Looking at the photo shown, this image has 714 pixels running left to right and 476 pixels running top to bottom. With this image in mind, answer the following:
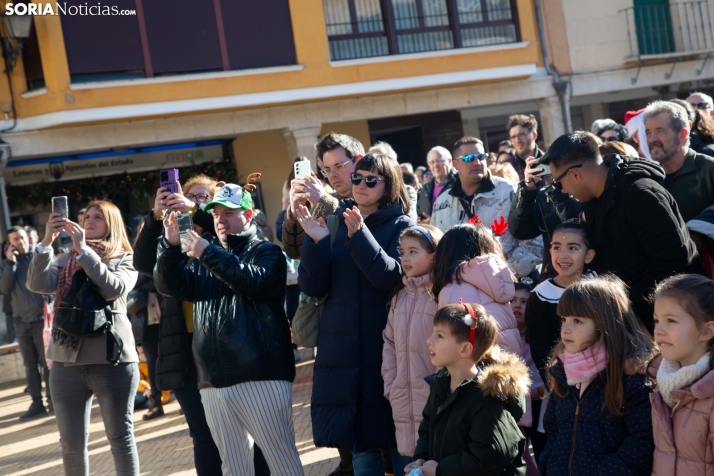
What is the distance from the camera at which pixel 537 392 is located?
493 cm

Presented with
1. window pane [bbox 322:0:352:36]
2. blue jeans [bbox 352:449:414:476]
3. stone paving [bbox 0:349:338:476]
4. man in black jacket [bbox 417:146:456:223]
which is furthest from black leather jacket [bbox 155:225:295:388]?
window pane [bbox 322:0:352:36]

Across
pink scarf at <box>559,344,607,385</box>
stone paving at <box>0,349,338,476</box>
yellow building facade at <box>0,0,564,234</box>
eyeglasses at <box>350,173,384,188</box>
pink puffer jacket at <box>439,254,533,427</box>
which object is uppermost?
yellow building facade at <box>0,0,564,234</box>

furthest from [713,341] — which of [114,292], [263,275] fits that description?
[114,292]

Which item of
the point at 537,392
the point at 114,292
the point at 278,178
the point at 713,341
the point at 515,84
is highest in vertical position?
the point at 515,84

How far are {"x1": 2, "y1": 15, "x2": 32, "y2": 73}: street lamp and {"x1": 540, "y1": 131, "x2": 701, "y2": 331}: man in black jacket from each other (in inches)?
478

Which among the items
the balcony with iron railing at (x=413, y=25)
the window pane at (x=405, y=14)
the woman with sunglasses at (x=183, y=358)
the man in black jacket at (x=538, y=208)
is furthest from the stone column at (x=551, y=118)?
the woman with sunglasses at (x=183, y=358)

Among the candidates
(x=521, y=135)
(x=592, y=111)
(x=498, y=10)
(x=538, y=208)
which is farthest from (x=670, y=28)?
(x=538, y=208)

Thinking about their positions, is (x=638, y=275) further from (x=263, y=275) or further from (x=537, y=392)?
(x=263, y=275)

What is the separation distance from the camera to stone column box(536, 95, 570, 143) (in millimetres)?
18391

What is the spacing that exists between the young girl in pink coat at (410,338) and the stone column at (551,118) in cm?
1438

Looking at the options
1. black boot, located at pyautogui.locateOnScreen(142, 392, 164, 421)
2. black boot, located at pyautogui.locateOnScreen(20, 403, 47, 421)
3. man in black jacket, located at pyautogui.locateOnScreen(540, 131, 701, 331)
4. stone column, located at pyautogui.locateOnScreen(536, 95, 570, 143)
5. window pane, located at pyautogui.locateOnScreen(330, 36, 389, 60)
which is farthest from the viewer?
stone column, located at pyautogui.locateOnScreen(536, 95, 570, 143)

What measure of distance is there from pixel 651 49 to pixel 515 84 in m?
3.48

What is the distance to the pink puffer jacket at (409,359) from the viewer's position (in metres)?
4.43

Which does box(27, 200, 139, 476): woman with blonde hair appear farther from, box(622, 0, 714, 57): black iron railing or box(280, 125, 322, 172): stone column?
box(622, 0, 714, 57): black iron railing
